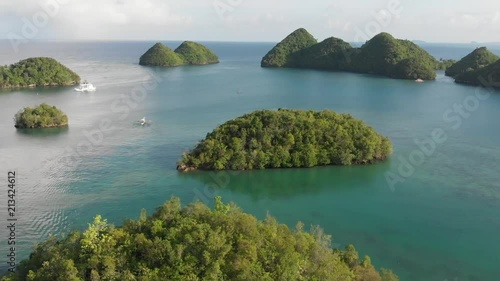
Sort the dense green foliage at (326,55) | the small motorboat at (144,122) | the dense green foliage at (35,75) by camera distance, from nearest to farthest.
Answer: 1. the small motorboat at (144,122)
2. the dense green foliage at (35,75)
3. the dense green foliage at (326,55)

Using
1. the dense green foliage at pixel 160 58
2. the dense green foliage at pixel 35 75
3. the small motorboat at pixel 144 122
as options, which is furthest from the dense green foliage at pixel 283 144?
the dense green foliage at pixel 160 58

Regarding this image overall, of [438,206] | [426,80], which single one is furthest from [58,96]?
[426,80]

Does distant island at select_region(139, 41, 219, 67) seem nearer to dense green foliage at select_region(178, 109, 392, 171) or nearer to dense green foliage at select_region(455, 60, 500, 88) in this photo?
dense green foliage at select_region(455, 60, 500, 88)

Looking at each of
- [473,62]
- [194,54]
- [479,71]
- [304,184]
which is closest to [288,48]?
[194,54]

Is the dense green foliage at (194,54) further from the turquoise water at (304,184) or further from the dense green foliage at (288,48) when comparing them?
the turquoise water at (304,184)

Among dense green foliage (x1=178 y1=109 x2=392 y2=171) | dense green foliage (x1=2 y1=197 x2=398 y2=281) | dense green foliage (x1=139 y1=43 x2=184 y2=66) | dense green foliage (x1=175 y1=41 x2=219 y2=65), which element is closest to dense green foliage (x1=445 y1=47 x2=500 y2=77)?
dense green foliage (x1=175 y1=41 x2=219 y2=65)

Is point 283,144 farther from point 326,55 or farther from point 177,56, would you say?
point 177,56
